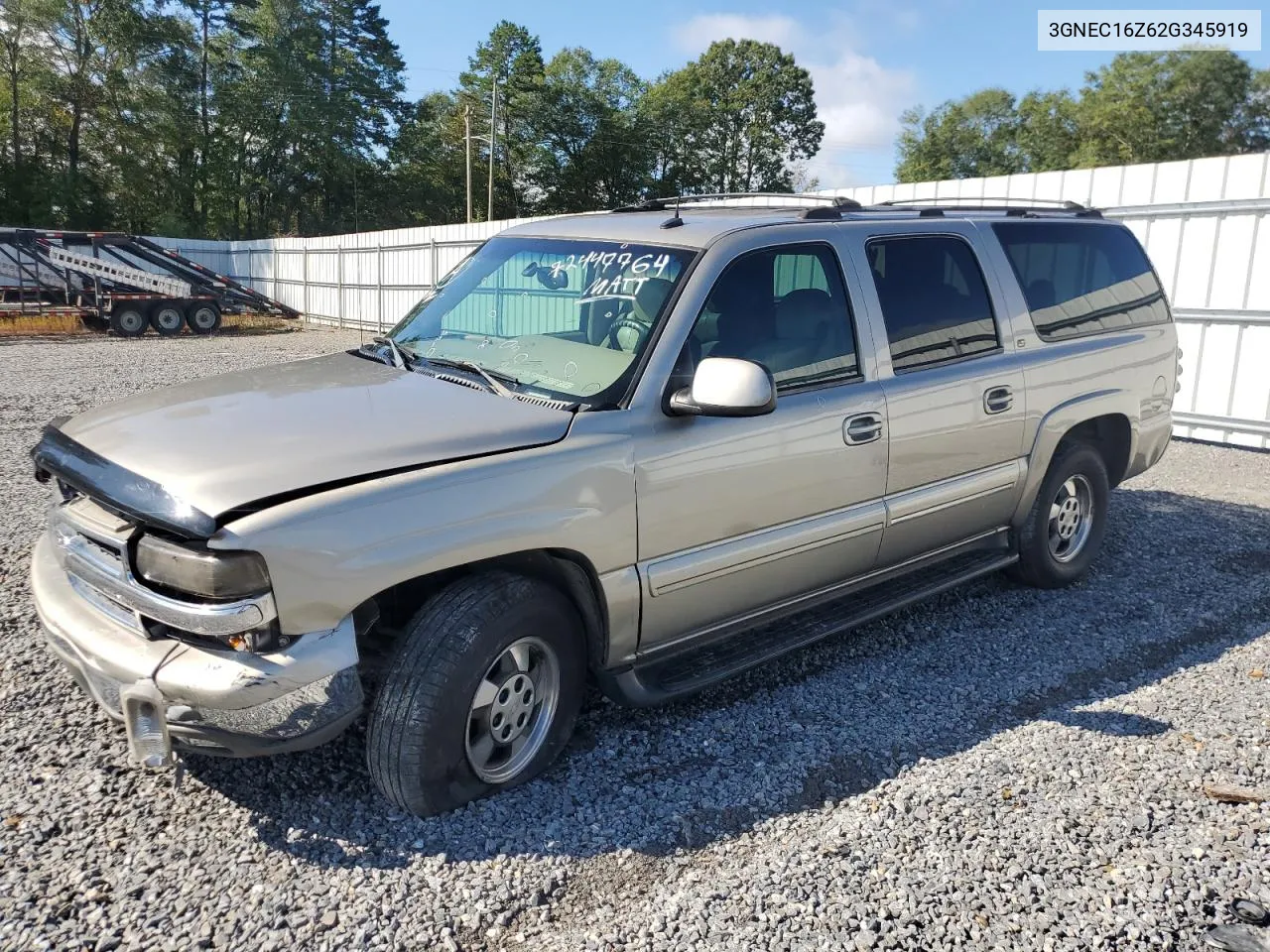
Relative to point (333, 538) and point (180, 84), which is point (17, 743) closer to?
point (333, 538)

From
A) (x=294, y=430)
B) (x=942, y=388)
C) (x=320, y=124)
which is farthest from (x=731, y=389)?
(x=320, y=124)

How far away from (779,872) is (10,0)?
52.4 metres

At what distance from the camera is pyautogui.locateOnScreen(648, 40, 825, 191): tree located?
60.8 m

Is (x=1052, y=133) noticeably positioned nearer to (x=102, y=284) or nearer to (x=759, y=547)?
(x=102, y=284)

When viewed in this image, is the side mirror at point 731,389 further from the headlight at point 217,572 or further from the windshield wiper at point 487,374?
the headlight at point 217,572

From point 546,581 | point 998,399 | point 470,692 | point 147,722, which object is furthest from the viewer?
point 998,399

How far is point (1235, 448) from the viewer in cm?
955

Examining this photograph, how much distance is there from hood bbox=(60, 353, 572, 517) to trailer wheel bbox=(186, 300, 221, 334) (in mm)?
21515

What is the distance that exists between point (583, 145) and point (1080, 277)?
57.0 metres

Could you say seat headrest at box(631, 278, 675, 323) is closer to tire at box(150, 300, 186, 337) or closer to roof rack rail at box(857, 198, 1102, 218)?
roof rack rail at box(857, 198, 1102, 218)

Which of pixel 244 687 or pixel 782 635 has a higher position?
pixel 244 687

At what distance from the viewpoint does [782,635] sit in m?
3.86

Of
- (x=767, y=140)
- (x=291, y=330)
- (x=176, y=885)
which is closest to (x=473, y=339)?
(x=176, y=885)

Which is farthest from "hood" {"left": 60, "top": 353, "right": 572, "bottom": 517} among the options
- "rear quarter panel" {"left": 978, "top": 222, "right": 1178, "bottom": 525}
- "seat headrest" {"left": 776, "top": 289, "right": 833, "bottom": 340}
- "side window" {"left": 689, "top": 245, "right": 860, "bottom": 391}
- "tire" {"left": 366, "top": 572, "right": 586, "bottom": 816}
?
"rear quarter panel" {"left": 978, "top": 222, "right": 1178, "bottom": 525}
